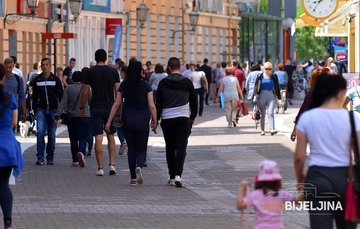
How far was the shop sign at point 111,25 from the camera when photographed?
152ft

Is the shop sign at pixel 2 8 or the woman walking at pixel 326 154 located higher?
the shop sign at pixel 2 8

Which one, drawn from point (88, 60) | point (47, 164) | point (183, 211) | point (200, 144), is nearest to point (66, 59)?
point (88, 60)

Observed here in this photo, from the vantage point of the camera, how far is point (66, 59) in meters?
44.3

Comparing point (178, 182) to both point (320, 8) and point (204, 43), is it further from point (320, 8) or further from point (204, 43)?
point (204, 43)

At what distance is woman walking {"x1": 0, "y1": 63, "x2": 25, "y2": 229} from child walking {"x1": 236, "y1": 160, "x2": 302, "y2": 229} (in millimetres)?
3459

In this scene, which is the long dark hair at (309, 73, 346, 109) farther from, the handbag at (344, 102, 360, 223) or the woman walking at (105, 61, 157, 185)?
→ the woman walking at (105, 61, 157, 185)

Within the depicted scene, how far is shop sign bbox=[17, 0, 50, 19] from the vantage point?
37.4m

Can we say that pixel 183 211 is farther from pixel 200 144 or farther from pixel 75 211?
pixel 200 144

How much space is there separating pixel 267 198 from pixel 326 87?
2.80 feet

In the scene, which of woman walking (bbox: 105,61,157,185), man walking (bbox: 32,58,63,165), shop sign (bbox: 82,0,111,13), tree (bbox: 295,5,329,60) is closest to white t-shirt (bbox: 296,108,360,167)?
woman walking (bbox: 105,61,157,185)

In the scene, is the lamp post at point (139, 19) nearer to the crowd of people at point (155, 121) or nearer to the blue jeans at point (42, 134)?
the crowd of people at point (155, 121)

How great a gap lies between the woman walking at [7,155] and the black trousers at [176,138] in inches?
188

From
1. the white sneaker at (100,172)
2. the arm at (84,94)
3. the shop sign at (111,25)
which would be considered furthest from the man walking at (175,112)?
the shop sign at (111,25)

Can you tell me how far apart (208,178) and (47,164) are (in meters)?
3.28
